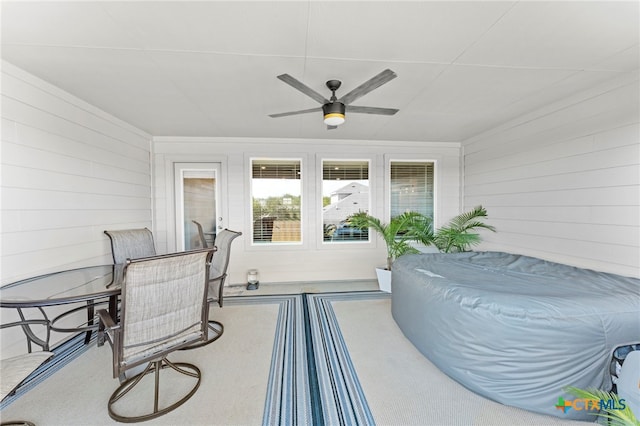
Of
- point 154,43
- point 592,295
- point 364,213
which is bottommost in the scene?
point 592,295

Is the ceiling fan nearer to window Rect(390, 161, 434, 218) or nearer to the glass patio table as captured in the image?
the glass patio table

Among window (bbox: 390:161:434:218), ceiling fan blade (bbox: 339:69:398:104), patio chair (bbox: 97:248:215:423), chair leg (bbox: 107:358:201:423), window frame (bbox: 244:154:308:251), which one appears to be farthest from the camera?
window (bbox: 390:161:434:218)

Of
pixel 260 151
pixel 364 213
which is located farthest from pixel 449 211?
pixel 260 151

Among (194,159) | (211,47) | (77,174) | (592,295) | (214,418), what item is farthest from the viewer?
(194,159)

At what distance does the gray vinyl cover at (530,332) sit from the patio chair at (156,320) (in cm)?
180

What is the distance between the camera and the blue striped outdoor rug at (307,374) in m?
1.57

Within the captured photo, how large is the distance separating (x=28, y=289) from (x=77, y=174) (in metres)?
1.32

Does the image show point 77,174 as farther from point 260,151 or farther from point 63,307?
point 260,151

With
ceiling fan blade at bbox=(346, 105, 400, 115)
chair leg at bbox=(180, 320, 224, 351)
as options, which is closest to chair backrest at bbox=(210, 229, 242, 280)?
chair leg at bbox=(180, 320, 224, 351)

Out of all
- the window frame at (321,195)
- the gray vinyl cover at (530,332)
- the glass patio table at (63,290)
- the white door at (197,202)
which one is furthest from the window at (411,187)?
the glass patio table at (63,290)

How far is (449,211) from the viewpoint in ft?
14.5

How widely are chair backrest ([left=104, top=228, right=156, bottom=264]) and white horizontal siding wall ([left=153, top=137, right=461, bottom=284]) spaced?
96 centimetres

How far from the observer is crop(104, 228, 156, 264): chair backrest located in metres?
2.69

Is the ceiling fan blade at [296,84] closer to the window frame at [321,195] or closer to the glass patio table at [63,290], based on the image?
the glass patio table at [63,290]
